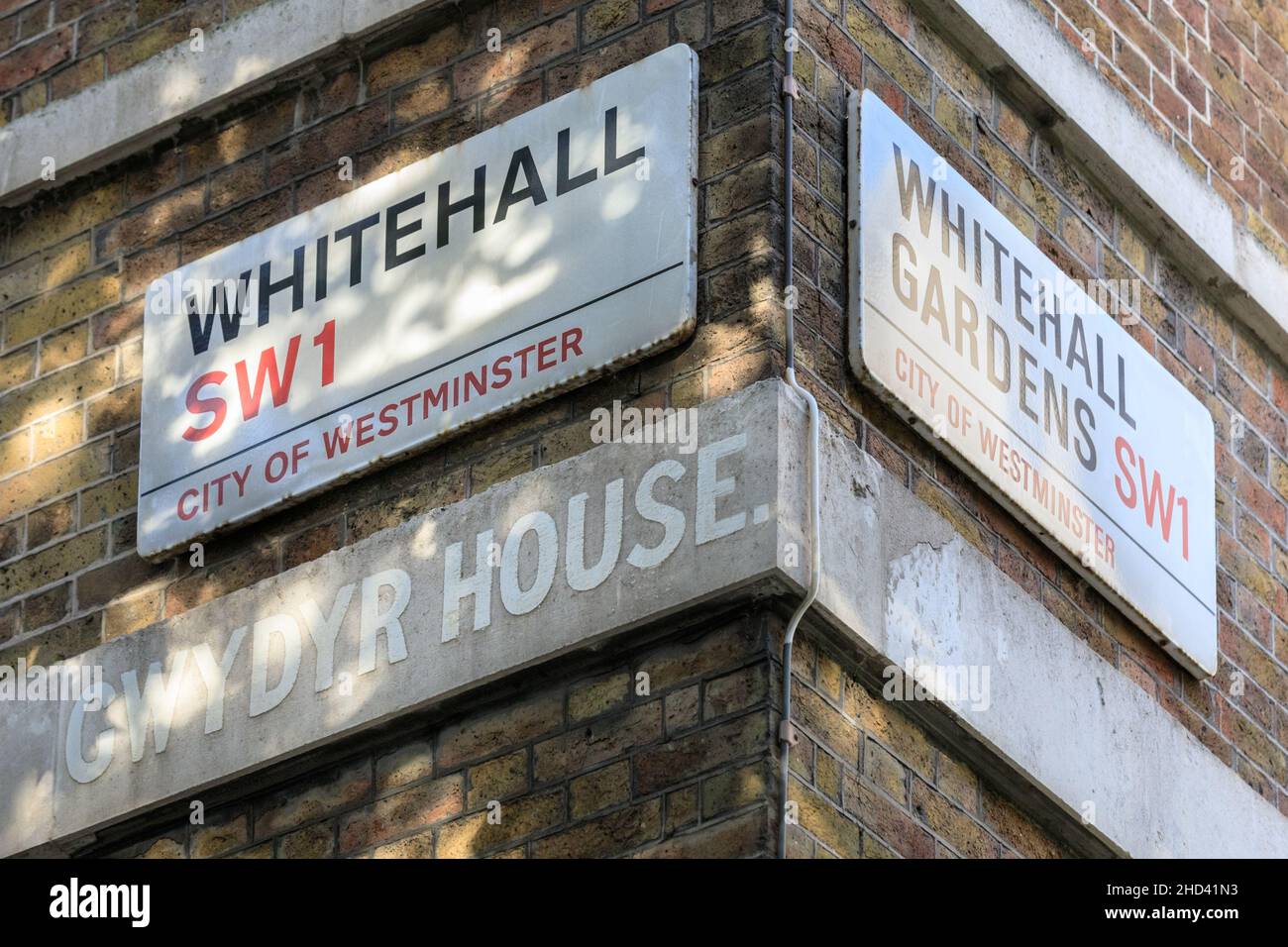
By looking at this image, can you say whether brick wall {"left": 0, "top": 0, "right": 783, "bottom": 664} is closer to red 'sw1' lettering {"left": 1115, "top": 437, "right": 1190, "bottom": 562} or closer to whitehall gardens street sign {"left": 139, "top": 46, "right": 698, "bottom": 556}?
whitehall gardens street sign {"left": 139, "top": 46, "right": 698, "bottom": 556}

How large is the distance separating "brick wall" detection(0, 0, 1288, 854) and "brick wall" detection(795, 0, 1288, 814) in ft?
0.03

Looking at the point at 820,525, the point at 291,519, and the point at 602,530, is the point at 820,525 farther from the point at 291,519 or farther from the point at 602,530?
the point at 291,519

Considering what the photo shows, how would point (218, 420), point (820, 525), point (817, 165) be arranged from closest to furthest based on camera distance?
point (820, 525), point (817, 165), point (218, 420)

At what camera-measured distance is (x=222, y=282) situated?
9336 mm

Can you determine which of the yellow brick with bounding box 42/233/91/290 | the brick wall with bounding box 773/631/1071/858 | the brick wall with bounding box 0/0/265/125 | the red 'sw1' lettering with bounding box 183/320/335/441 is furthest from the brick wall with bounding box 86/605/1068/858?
the brick wall with bounding box 0/0/265/125

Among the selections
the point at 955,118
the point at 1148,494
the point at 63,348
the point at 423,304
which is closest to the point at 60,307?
the point at 63,348

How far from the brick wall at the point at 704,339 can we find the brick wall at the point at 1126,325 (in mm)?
10

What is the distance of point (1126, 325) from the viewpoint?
966 centimetres

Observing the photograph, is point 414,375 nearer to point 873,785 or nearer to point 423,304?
point 423,304

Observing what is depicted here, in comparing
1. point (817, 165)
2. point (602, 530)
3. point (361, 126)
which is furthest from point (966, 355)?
point (361, 126)

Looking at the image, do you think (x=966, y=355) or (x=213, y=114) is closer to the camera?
(x=966, y=355)

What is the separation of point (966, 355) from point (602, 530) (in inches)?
49.2

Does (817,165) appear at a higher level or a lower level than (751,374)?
higher

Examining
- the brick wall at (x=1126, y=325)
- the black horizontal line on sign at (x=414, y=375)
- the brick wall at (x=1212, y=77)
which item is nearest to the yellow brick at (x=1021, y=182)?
the brick wall at (x=1126, y=325)
